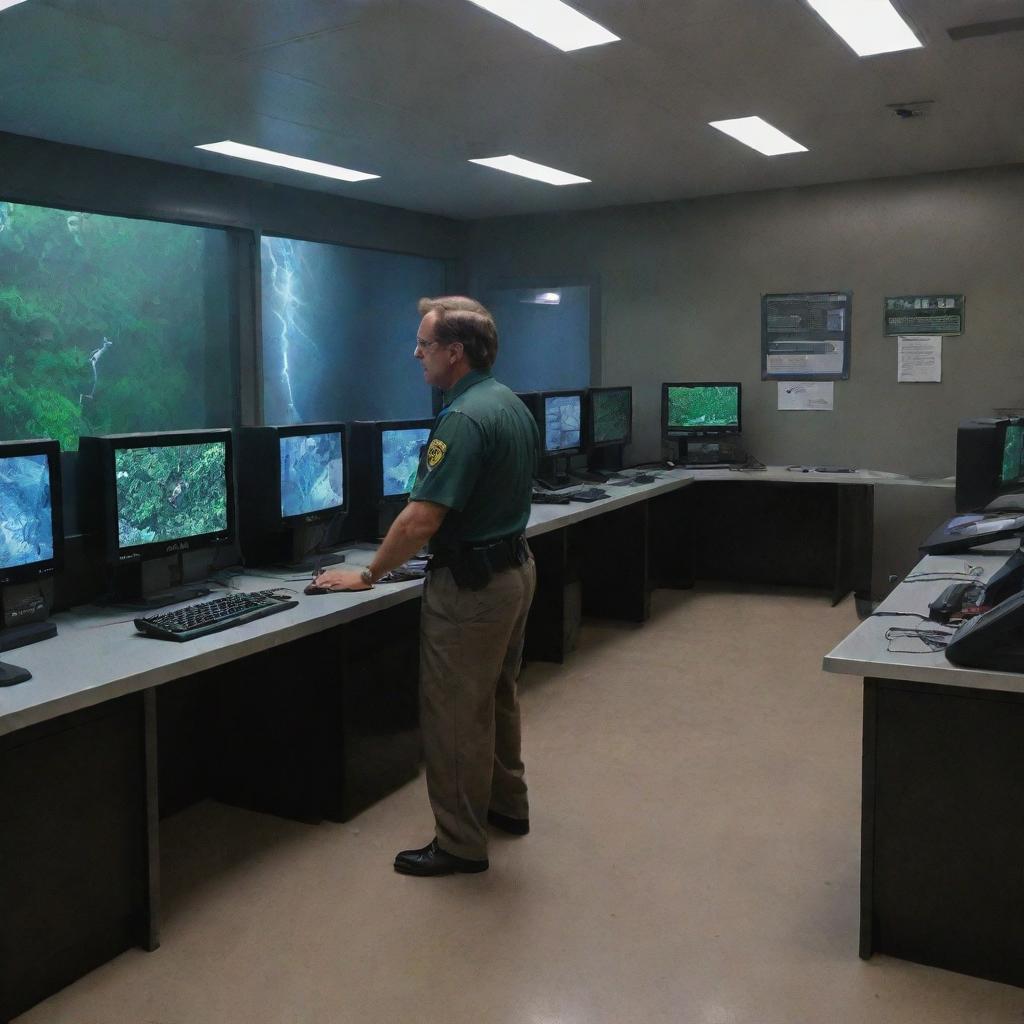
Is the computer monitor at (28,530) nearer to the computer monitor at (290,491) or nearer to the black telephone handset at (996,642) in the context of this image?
the computer monitor at (290,491)

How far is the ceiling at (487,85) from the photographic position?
3.07m

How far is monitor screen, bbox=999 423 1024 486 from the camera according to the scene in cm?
434

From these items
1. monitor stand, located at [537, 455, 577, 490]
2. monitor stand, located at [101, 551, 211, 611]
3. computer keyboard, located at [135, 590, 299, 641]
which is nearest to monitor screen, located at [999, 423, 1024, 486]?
monitor stand, located at [537, 455, 577, 490]

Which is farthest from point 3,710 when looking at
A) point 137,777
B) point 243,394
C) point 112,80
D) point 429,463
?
point 243,394

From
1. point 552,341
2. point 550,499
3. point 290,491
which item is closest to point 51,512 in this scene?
point 290,491

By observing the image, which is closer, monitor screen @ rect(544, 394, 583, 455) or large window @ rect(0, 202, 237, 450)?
monitor screen @ rect(544, 394, 583, 455)

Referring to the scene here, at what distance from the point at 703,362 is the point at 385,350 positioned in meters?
2.62

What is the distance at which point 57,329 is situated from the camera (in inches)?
242

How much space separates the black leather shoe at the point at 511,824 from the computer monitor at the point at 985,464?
8.24 feet

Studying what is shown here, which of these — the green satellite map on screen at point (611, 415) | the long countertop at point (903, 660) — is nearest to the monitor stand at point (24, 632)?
the long countertop at point (903, 660)

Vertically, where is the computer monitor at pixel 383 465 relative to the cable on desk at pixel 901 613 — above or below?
above

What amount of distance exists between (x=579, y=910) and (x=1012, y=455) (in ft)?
9.75

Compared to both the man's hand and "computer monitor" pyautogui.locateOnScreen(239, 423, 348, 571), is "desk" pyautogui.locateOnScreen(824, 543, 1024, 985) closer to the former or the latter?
the man's hand

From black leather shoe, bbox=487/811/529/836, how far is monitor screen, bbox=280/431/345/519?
3.83ft
